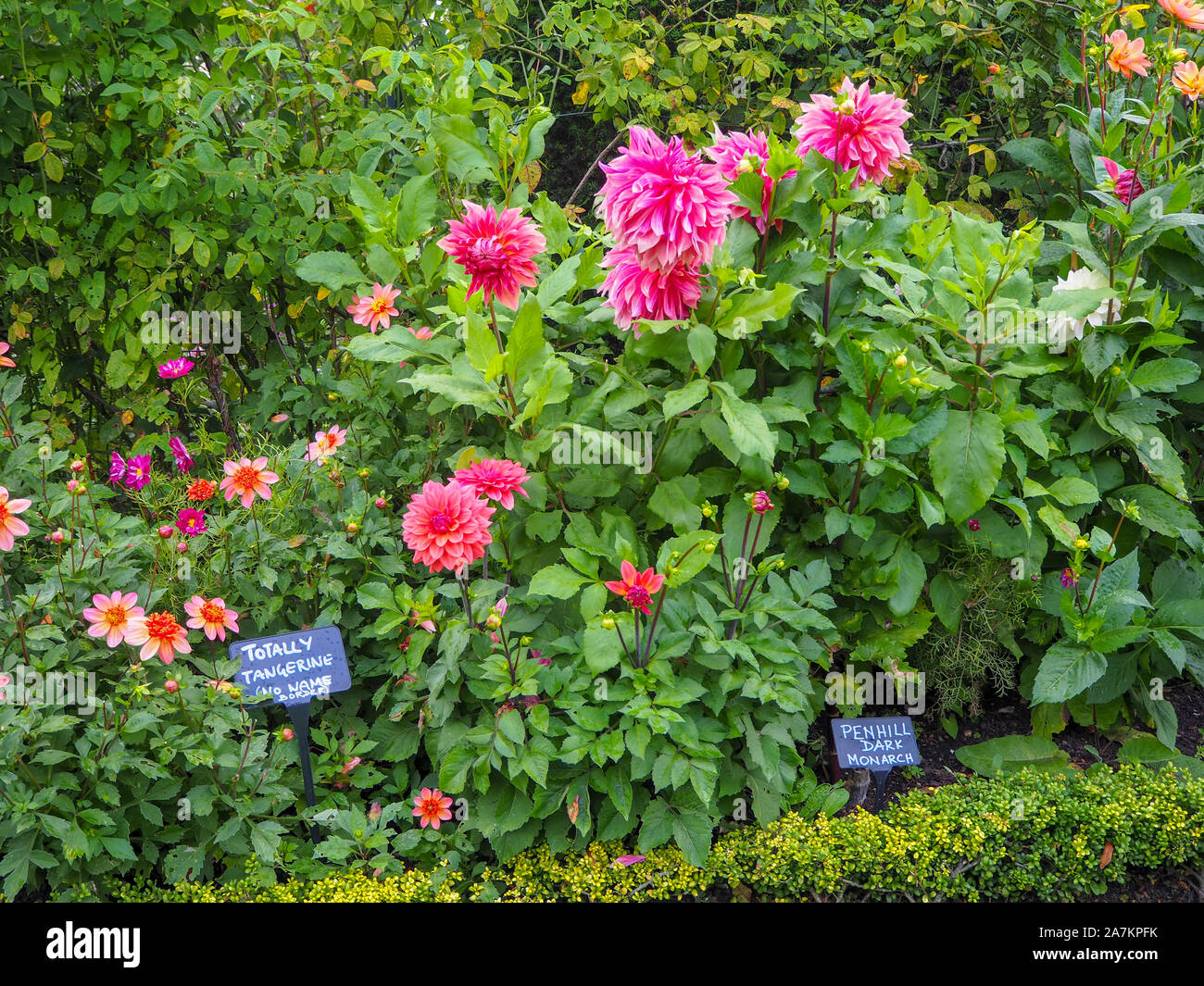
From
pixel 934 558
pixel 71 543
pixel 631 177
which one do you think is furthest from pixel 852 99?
pixel 71 543

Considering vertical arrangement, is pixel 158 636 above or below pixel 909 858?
above

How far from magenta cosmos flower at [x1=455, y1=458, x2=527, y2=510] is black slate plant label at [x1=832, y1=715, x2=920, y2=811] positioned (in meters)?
0.94

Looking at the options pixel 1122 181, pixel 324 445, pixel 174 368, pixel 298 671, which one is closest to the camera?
pixel 298 671

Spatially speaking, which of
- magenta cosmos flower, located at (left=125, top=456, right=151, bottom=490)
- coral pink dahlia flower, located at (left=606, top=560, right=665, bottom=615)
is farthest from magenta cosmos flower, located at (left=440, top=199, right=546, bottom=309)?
magenta cosmos flower, located at (left=125, top=456, right=151, bottom=490)

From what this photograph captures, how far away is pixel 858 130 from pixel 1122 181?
2.82 feet

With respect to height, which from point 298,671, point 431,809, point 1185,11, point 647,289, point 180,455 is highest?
point 1185,11

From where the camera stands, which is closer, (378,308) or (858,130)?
(858,130)

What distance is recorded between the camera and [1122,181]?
8.02 feet

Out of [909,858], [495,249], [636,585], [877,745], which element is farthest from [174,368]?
[909,858]

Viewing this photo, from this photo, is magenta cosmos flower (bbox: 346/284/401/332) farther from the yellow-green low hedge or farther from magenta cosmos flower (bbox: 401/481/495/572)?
the yellow-green low hedge

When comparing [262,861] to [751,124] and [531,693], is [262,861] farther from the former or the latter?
[751,124]

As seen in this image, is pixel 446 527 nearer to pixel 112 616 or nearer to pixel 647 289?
pixel 647 289
